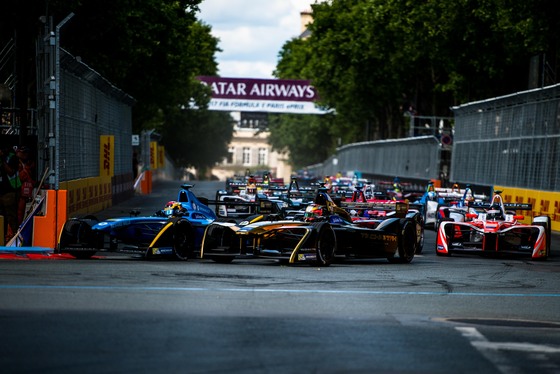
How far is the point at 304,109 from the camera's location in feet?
295

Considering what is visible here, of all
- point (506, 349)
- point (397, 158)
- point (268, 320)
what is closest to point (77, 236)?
point (268, 320)

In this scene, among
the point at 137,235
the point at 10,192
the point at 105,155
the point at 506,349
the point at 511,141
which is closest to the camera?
the point at 506,349

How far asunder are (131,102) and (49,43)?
25287 millimetres

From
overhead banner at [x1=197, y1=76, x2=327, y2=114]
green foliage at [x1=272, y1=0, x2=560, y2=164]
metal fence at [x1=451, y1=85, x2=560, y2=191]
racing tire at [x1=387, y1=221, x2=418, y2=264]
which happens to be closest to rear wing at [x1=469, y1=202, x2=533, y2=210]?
racing tire at [x1=387, y1=221, x2=418, y2=264]

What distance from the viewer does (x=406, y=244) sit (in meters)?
19.0

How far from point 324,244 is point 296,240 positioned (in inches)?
15.6

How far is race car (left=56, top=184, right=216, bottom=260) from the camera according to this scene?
56.5 ft

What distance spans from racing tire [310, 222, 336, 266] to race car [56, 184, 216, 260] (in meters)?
1.91

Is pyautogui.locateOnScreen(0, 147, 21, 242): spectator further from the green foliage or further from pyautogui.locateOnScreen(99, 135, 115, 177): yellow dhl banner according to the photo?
the green foliage

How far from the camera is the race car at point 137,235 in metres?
17.2

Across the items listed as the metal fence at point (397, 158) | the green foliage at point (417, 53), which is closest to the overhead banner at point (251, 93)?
the green foliage at point (417, 53)

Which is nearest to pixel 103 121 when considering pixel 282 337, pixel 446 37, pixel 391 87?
pixel 446 37

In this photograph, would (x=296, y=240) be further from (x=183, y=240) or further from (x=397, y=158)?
(x=397, y=158)

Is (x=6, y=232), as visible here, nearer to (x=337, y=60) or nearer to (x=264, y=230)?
(x=264, y=230)
